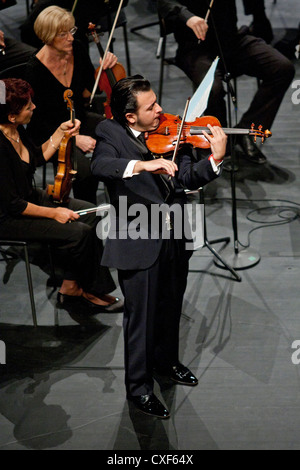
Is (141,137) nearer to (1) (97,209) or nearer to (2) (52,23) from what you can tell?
(1) (97,209)

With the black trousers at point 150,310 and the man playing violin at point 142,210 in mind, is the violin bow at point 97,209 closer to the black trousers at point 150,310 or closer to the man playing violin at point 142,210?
the man playing violin at point 142,210

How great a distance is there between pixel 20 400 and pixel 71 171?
1113 mm

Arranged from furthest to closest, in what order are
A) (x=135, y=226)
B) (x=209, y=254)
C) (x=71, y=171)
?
(x=209, y=254)
(x=71, y=171)
(x=135, y=226)

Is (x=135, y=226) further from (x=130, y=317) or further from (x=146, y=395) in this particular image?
(x=146, y=395)

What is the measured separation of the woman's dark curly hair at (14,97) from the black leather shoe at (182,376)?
1406 mm

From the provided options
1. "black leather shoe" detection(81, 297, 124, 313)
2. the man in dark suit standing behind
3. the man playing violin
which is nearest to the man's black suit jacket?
the man playing violin

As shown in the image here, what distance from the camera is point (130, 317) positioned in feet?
9.02

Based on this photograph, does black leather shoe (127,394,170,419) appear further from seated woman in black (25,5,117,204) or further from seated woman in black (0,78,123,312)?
seated woman in black (25,5,117,204)

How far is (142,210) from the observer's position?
267 cm

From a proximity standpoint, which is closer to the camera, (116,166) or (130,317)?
(116,166)

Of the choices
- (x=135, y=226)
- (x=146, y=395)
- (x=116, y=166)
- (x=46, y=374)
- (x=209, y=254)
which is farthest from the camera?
(x=209, y=254)

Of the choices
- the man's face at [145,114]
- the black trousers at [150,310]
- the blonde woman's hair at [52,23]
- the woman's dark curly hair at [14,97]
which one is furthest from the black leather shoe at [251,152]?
the man's face at [145,114]

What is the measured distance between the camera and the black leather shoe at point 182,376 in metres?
3.00
